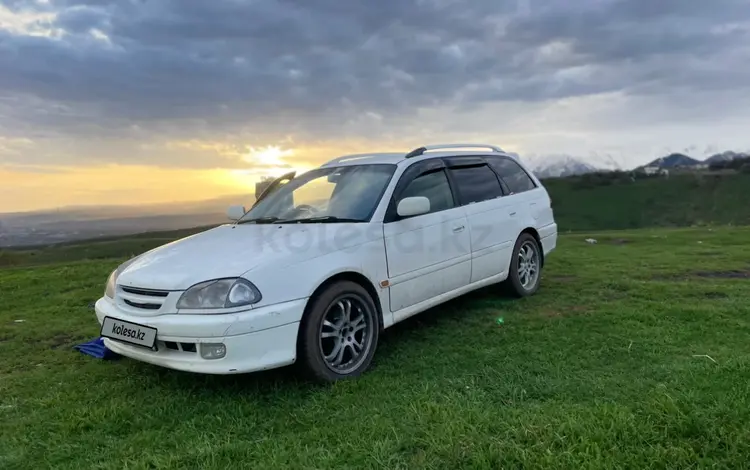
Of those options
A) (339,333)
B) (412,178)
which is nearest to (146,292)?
(339,333)

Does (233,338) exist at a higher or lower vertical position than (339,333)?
higher

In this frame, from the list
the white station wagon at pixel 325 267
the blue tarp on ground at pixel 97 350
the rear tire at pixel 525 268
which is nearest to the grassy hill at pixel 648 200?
the rear tire at pixel 525 268

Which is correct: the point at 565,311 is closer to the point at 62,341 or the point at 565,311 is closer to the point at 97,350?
the point at 97,350

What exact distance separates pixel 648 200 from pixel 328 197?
95491 millimetres

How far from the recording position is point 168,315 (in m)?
3.35

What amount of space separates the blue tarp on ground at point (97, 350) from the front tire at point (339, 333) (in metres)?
1.93

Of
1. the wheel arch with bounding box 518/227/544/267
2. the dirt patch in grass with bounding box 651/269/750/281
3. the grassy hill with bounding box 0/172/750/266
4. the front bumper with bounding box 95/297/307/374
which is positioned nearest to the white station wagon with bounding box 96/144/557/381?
the front bumper with bounding box 95/297/307/374

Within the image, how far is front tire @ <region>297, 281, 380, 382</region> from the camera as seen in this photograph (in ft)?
11.4

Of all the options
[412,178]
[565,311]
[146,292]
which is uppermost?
[412,178]

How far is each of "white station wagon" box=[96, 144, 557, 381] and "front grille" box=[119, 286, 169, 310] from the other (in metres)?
0.01

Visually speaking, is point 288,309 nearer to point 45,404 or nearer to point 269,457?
point 269,457

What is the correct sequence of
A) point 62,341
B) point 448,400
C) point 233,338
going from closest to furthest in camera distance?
point 448,400 < point 233,338 < point 62,341

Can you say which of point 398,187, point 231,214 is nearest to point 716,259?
point 398,187

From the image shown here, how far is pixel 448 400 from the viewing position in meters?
3.11
